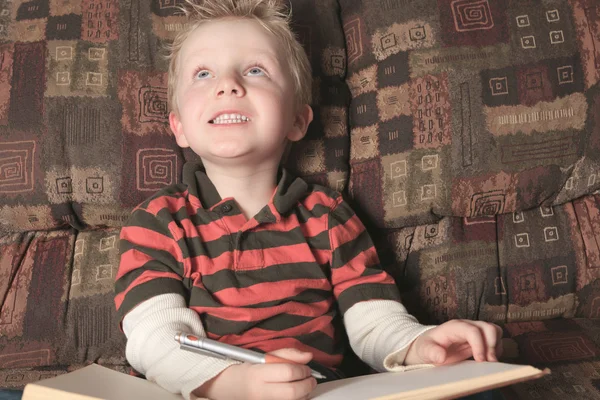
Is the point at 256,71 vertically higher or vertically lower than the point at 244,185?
higher

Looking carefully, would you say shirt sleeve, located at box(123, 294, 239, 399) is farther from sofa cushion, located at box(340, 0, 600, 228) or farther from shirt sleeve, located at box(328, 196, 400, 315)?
sofa cushion, located at box(340, 0, 600, 228)

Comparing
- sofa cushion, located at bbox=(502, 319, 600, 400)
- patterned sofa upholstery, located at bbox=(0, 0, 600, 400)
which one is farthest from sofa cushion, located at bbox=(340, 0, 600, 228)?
sofa cushion, located at bbox=(502, 319, 600, 400)

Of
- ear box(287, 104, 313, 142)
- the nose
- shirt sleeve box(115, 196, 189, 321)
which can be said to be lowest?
shirt sleeve box(115, 196, 189, 321)

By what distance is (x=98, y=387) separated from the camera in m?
0.72

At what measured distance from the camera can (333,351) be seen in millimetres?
1088

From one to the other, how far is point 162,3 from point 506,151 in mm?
783

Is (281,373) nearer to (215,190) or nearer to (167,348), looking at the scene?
(167,348)

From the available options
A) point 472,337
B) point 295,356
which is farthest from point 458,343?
point 295,356

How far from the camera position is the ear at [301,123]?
4.01ft

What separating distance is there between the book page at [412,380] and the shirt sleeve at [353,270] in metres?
0.26

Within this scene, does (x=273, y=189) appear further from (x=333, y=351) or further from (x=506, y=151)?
(x=506, y=151)

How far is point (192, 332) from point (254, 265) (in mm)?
160

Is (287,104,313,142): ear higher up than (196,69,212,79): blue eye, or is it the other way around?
(196,69,212,79): blue eye

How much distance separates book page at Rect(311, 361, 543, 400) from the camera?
0.67 metres
